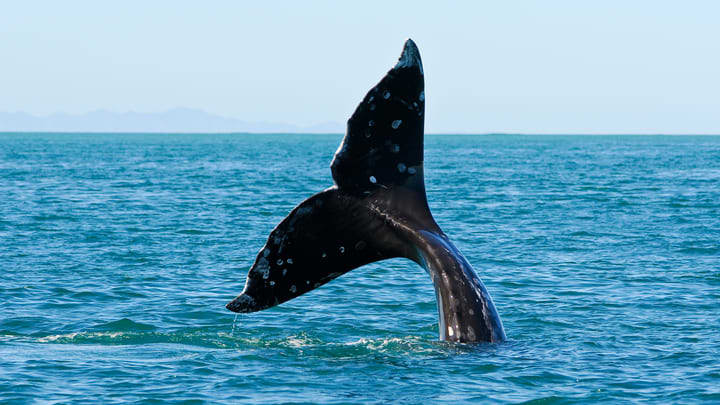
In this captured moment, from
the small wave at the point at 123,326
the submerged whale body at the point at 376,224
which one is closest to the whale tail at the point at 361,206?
the submerged whale body at the point at 376,224

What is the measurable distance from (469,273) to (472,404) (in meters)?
1.53

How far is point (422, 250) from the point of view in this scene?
11.3m

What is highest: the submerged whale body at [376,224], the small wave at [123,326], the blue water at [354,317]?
the submerged whale body at [376,224]

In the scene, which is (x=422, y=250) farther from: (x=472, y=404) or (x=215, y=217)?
(x=215, y=217)

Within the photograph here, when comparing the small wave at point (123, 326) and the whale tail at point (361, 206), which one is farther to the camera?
the small wave at point (123, 326)

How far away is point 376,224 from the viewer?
36.9 feet

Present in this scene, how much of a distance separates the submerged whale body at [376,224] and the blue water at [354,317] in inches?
51.5

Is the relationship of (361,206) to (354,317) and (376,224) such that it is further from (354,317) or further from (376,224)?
(354,317)

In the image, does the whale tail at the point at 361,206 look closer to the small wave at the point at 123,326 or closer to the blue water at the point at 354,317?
the blue water at the point at 354,317

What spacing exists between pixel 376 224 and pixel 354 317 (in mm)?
6336

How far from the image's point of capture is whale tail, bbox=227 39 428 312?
34.3 ft

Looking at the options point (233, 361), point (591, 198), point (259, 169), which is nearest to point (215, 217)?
point (591, 198)

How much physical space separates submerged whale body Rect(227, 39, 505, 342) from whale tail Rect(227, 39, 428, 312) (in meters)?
0.01

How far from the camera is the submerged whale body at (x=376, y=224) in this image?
10.5 m
